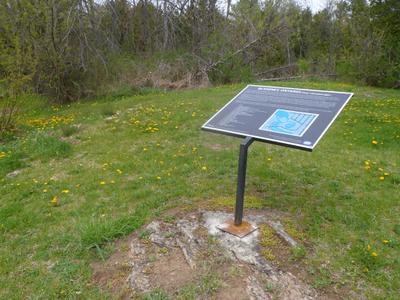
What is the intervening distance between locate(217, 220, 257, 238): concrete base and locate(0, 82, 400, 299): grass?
20.4 inches

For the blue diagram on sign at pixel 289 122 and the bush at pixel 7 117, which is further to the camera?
the bush at pixel 7 117

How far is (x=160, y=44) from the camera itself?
14023 mm

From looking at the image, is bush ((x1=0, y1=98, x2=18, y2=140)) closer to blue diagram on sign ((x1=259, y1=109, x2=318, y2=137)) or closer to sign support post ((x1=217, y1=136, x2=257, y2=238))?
sign support post ((x1=217, y1=136, x2=257, y2=238))

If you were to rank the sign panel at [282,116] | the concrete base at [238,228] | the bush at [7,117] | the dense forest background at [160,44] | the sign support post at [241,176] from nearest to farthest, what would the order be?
the sign panel at [282,116] < the sign support post at [241,176] < the concrete base at [238,228] < the bush at [7,117] < the dense forest background at [160,44]

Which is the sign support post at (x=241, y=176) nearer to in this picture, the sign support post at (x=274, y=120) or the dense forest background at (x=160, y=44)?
the sign support post at (x=274, y=120)

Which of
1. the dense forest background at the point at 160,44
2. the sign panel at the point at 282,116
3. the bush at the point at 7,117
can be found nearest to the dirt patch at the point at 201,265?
the sign panel at the point at 282,116

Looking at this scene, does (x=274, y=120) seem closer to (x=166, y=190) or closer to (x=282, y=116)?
(x=282, y=116)

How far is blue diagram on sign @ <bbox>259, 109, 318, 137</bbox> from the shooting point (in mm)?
3415

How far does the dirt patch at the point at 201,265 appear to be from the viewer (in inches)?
118

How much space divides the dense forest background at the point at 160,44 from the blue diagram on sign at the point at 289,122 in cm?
575

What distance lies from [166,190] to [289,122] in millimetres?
1926

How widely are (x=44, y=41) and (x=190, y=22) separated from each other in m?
6.11

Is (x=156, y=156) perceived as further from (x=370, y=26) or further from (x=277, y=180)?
(x=370, y=26)

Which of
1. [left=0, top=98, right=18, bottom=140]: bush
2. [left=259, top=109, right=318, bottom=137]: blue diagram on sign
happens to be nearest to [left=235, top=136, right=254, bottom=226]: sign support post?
[left=259, top=109, right=318, bottom=137]: blue diagram on sign
